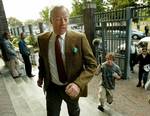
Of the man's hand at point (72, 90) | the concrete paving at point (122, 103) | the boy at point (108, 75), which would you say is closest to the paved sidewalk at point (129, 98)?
the concrete paving at point (122, 103)

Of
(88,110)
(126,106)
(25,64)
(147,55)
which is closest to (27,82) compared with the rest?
(25,64)

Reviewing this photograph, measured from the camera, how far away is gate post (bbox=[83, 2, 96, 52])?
749 cm

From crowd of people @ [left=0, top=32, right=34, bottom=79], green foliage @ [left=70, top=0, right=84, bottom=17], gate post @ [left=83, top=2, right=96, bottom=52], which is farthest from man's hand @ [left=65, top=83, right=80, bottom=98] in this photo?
green foliage @ [left=70, top=0, right=84, bottom=17]

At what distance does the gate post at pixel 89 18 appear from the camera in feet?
24.6

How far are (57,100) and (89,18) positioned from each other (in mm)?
5648

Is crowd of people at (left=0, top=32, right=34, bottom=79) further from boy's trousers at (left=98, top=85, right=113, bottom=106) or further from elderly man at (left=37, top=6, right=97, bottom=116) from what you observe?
elderly man at (left=37, top=6, right=97, bottom=116)

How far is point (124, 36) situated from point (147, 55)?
0.98 m

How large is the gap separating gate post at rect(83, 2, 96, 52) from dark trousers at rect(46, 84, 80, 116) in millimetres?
5587

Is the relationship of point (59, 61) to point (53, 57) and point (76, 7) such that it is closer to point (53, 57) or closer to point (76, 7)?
point (53, 57)

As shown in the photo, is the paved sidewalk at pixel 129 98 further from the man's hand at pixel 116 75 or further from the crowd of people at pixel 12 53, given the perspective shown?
the crowd of people at pixel 12 53

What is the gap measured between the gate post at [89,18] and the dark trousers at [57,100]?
18.3 feet

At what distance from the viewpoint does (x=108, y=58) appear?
13.0ft

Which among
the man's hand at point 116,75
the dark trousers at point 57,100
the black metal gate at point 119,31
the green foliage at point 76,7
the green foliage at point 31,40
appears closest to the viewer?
the dark trousers at point 57,100

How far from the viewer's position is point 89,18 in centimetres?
757
